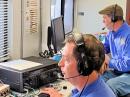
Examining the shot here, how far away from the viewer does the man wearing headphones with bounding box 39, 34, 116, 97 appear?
123cm

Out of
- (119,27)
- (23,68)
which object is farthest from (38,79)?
(119,27)

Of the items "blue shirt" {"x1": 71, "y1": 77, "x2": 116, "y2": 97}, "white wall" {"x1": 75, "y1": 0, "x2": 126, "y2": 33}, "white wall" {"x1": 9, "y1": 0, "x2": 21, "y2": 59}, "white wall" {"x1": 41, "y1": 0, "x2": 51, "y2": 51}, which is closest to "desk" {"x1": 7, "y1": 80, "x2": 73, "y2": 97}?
"white wall" {"x1": 9, "y1": 0, "x2": 21, "y2": 59}

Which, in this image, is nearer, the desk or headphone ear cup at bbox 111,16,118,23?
the desk

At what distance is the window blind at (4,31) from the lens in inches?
96.3

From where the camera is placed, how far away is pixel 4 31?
2.50 meters

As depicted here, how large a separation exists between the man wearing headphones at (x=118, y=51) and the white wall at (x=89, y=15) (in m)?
1.18

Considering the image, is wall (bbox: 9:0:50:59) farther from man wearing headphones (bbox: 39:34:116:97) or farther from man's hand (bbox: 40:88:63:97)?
man wearing headphones (bbox: 39:34:116:97)

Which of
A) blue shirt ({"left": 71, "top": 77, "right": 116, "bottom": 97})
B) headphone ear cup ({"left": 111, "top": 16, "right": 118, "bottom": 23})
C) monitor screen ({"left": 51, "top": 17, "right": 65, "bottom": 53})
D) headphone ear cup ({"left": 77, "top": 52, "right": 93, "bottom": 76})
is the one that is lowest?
blue shirt ({"left": 71, "top": 77, "right": 116, "bottom": 97})

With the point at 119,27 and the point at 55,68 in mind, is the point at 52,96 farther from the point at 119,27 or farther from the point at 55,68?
the point at 119,27

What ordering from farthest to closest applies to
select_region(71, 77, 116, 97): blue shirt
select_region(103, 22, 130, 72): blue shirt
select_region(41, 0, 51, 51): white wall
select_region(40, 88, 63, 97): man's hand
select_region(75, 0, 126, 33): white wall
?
select_region(75, 0, 126, 33): white wall
select_region(41, 0, 51, 51): white wall
select_region(103, 22, 130, 72): blue shirt
select_region(40, 88, 63, 97): man's hand
select_region(71, 77, 116, 97): blue shirt

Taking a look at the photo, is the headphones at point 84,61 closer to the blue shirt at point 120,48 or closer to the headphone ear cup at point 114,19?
the blue shirt at point 120,48

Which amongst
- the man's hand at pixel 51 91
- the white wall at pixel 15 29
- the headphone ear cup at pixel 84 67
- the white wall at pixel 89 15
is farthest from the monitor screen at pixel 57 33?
the headphone ear cup at pixel 84 67

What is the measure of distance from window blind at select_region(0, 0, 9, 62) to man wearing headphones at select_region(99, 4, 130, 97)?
0.93 meters

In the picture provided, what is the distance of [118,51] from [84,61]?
1.53 meters
